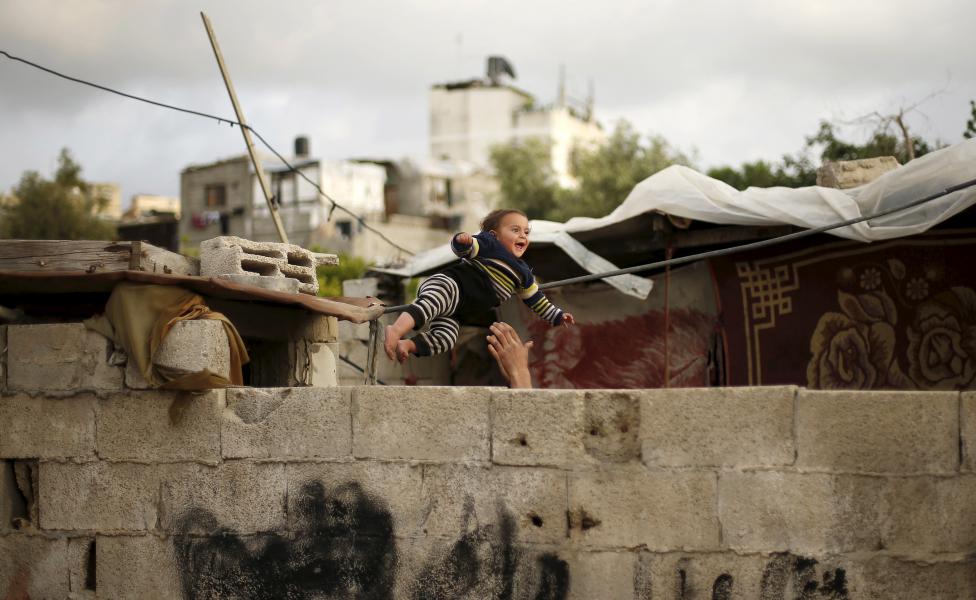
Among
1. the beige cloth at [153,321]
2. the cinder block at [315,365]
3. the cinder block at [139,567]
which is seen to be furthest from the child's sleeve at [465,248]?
the cinder block at [139,567]

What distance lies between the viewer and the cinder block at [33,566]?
5035 mm

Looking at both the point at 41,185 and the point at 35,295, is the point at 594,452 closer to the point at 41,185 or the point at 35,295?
the point at 35,295

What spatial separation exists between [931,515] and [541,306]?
2.21 m

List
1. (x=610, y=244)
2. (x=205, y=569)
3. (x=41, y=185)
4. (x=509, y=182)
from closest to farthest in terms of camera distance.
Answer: (x=205, y=569) → (x=610, y=244) → (x=41, y=185) → (x=509, y=182)

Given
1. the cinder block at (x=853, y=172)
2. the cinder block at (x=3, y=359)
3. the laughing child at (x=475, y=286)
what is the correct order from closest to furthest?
the cinder block at (x=3, y=359)
the laughing child at (x=475, y=286)
the cinder block at (x=853, y=172)

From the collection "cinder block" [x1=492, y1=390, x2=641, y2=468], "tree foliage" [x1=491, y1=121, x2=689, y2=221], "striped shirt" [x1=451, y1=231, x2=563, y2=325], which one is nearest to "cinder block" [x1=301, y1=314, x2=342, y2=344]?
"striped shirt" [x1=451, y1=231, x2=563, y2=325]

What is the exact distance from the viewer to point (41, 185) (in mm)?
37312

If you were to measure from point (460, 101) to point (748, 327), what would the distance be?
1787 inches

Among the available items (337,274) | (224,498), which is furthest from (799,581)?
(337,274)

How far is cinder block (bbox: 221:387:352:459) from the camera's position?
473 cm

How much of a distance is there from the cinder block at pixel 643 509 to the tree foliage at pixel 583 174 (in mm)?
29271

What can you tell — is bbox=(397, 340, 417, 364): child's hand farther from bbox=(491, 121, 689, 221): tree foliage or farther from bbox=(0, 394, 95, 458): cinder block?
bbox=(491, 121, 689, 221): tree foliage

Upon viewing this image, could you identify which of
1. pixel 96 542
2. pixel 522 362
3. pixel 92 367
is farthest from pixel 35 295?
pixel 522 362

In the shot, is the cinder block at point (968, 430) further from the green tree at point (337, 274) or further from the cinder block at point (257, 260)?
the green tree at point (337, 274)
